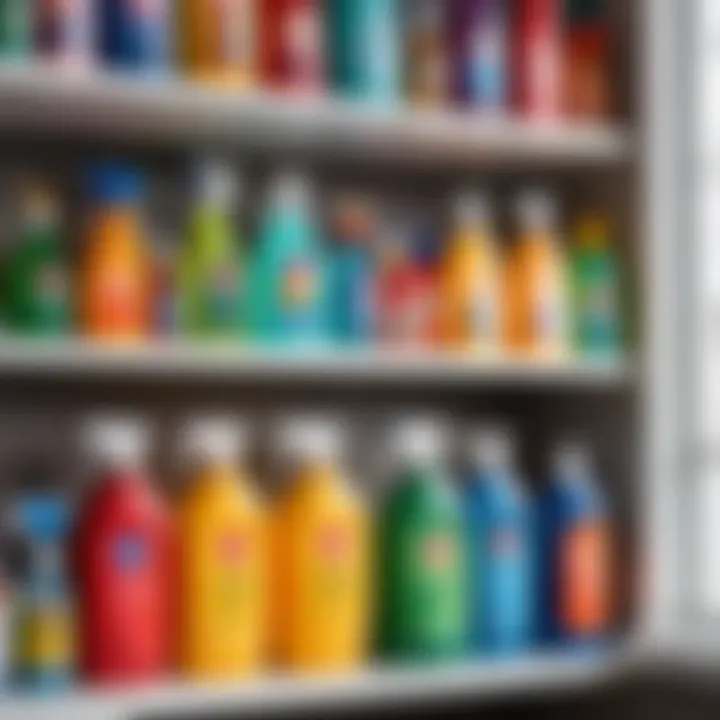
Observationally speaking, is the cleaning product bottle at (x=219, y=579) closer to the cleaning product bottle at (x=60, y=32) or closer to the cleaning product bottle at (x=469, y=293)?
the cleaning product bottle at (x=469, y=293)

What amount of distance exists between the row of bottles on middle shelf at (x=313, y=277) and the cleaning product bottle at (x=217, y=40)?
14 cm

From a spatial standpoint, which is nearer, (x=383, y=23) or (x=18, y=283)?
(x=18, y=283)

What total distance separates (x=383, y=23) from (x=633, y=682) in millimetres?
1010

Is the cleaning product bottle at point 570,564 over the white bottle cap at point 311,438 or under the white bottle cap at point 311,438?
under

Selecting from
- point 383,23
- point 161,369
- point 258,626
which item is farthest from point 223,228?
point 258,626

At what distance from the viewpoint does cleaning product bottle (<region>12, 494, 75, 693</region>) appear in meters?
1.98

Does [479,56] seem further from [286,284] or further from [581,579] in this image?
[581,579]

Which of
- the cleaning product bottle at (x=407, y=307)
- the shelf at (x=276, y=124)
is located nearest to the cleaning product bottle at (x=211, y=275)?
the shelf at (x=276, y=124)

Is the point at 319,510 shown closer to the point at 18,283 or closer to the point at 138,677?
the point at 138,677

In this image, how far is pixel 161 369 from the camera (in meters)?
2.09

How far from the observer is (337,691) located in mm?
2115

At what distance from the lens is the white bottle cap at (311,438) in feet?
7.23

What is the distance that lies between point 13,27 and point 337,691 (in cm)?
96

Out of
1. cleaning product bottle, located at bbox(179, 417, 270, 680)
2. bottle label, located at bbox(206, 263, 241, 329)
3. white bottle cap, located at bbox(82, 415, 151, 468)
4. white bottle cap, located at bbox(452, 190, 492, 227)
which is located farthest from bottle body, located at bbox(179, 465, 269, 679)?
white bottle cap, located at bbox(452, 190, 492, 227)
